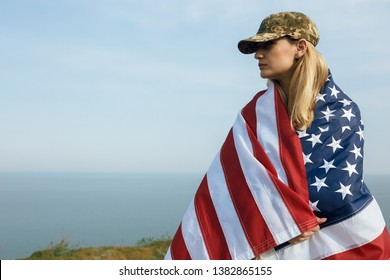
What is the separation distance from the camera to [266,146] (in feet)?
9.14

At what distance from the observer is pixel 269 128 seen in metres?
2.83

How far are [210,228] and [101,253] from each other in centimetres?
588

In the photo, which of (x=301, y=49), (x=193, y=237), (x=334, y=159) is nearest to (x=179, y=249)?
(x=193, y=237)

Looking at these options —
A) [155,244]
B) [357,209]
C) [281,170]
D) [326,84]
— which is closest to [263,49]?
[326,84]

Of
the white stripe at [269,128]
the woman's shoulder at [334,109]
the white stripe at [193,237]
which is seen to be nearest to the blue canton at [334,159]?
the woman's shoulder at [334,109]

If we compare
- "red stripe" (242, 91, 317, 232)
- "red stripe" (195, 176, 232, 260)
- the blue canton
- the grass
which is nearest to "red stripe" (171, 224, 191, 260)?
"red stripe" (195, 176, 232, 260)

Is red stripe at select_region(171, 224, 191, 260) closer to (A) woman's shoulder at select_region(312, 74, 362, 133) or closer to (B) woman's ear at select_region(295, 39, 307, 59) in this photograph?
(A) woman's shoulder at select_region(312, 74, 362, 133)

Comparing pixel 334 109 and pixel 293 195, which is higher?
pixel 334 109

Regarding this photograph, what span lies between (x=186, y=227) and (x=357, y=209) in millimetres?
998

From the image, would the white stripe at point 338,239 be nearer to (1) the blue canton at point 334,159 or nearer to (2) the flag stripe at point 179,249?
(1) the blue canton at point 334,159

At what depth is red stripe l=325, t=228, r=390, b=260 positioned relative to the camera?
2.69 m

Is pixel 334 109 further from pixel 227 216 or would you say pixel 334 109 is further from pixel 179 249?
pixel 179 249
